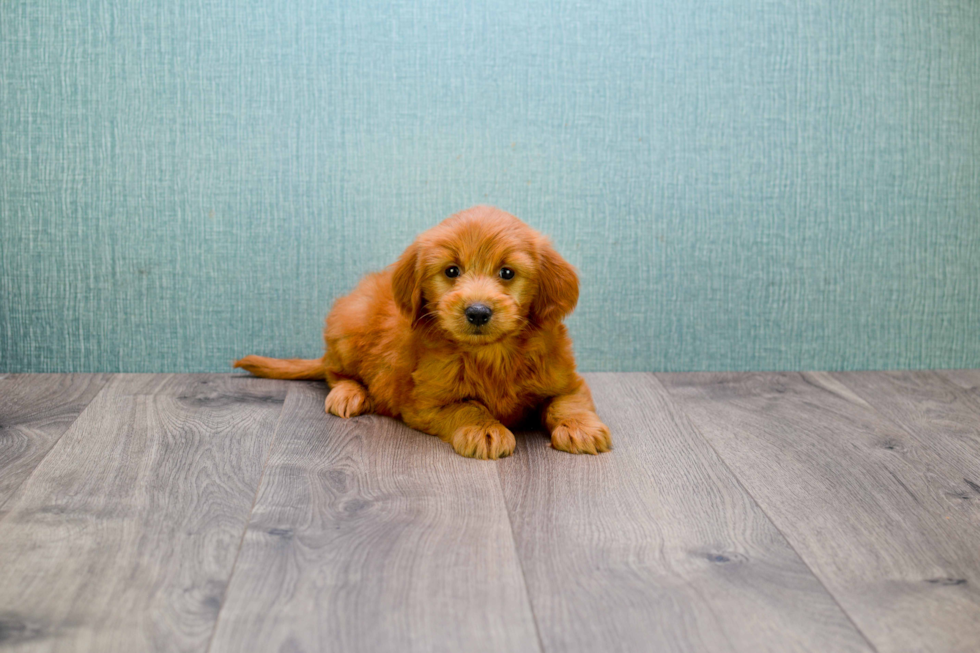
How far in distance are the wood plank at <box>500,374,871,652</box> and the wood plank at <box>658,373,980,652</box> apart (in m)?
0.05

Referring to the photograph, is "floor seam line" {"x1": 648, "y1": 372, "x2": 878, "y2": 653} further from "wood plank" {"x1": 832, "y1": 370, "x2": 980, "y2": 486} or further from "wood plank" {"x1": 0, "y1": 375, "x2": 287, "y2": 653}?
"wood plank" {"x1": 0, "y1": 375, "x2": 287, "y2": 653}

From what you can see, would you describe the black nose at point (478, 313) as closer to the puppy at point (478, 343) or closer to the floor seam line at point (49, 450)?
the puppy at point (478, 343)

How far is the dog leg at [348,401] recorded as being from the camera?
2.14 metres

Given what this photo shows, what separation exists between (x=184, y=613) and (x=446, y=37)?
1727 millimetres

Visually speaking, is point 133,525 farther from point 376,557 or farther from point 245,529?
point 376,557

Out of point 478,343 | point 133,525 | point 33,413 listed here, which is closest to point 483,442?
point 478,343

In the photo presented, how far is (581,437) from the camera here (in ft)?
6.20

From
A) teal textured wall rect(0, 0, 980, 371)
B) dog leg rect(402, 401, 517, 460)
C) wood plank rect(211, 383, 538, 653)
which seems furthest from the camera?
teal textured wall rect(0, 0, 980, 371)

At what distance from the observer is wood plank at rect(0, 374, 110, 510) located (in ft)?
5.75

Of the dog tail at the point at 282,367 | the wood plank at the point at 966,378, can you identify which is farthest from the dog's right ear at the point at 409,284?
the wood plank at the point at 966,378

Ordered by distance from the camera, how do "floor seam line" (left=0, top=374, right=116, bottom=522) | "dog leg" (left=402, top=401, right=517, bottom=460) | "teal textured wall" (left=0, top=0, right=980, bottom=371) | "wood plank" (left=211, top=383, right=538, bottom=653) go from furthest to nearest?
"teal textured wall" (left=0, top=0, right=980, bottom=371) < "dog leg" (left=402, top=401, right=517, bottom=460) < "floor seam line" (left=0, top=374, right=116, bottom=522) < "wood plank" (left=211, top=383, right=538, bottom=653)

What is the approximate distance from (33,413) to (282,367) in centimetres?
62

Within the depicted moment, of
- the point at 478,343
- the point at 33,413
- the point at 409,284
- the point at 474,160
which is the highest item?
the point at 474,160

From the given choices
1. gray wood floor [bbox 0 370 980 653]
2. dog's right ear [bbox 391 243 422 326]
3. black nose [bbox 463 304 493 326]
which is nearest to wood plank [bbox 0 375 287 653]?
gray wood floor [bbox 0 370 980 653]
